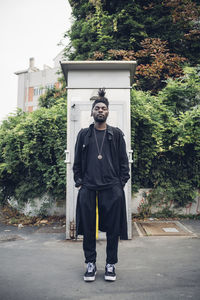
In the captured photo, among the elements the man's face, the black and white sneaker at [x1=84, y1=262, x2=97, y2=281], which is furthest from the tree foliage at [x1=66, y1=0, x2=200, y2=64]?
the black and white sneaker at [x1=84, y1=262, x2=97, y2=281]

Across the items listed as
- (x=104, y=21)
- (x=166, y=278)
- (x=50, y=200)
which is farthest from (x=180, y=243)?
(x=104, y=21)

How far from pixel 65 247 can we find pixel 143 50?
25.5 ft

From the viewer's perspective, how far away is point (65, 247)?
3.89 m

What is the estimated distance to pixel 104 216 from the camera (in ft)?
9.39

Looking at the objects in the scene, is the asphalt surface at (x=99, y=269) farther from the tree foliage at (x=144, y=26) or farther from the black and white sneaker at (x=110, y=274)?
the tree foliage at (x=144, y=26)

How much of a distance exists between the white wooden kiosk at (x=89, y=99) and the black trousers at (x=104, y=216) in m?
1.40

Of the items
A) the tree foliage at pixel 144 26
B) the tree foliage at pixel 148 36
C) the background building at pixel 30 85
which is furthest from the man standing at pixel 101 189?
the background building at pixel 30 85

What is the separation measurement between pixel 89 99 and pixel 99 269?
103 inches

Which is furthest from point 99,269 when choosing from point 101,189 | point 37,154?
point 37,154

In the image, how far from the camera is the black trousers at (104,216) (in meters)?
2.81

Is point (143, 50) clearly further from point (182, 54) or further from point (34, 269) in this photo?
point (34, 269)

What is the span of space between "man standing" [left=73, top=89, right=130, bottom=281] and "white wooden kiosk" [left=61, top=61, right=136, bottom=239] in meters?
1.26

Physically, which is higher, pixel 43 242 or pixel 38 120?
pixel 38 120

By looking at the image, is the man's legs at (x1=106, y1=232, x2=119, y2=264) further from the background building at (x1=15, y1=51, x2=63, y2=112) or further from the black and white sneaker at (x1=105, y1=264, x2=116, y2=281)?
the background building at (x1=15, y1=51, x2=63, y2=112)
